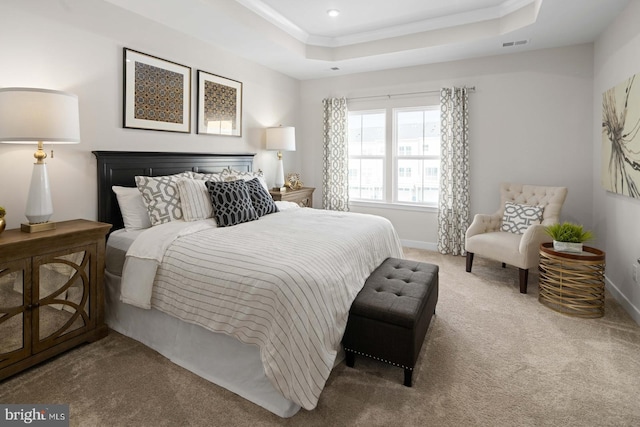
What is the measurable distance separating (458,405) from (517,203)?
293 cm

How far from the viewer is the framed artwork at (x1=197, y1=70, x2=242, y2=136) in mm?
3748

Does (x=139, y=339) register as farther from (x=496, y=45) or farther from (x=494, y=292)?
(x=496, y=45)

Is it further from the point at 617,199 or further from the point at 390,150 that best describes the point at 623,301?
the point at 390,150

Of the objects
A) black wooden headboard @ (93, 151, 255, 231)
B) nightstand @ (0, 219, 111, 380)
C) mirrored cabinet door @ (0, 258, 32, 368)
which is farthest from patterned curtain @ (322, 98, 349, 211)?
mirrored cabinet door @ (0, 258, 32, 368)

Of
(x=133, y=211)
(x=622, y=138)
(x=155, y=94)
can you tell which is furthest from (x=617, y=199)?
(x=155, y=94)

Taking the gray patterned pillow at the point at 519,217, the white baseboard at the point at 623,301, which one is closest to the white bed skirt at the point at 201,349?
the white baseboard at the point at 623,301

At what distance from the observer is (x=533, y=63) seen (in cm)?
406

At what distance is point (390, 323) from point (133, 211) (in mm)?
2192

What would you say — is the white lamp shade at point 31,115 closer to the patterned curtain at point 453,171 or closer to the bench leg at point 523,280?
the bench leg at point 523,280

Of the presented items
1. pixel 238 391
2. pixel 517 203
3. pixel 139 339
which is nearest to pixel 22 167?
pixel 139 339

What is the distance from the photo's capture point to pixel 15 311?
1.89m

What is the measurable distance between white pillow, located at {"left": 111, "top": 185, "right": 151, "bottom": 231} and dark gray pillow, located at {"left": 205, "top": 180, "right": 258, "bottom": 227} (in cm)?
54

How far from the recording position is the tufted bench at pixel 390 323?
6.06 ft

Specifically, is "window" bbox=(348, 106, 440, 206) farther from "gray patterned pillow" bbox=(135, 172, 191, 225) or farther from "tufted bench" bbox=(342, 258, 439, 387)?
"gray patterned pillow" bbox=(135, 172, 191, 225)
